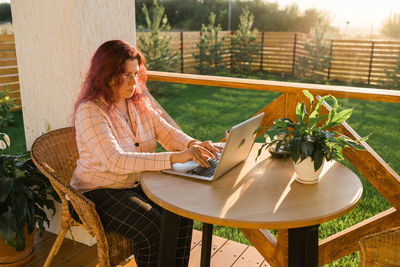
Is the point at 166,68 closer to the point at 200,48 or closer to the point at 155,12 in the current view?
the point at 155,12

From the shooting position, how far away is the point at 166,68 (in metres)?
8.77

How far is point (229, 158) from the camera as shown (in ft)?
4.90

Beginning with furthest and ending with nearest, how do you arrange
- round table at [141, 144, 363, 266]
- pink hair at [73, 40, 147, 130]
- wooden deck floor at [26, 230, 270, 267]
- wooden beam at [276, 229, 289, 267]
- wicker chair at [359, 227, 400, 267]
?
wooden deck floor at [26, 230, 270, 267], wooden beam at [276, 229, 289, 267], pink hair at [73, 40, 147, 130], round table at [141, 144, 363, 266], wicker chair at [359, 227, 400, 267]

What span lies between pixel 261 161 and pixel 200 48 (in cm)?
911

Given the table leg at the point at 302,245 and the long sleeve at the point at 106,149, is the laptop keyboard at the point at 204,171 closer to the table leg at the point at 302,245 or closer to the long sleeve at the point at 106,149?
the long sleeve at the point at 106,149

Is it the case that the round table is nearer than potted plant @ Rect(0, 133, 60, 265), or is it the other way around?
the round table

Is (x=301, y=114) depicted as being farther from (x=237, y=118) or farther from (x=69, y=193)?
(x=237, y=118)

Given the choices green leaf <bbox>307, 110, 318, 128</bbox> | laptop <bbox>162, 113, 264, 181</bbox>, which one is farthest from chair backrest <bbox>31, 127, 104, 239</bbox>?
green leaf <bbox>307, 110, 318, 128</bbox>

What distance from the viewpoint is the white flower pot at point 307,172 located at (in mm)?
1426

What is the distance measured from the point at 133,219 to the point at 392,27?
37.9 feet

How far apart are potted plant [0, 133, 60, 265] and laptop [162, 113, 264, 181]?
93 cm

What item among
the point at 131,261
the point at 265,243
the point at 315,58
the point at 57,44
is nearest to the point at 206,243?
the point at 265,243

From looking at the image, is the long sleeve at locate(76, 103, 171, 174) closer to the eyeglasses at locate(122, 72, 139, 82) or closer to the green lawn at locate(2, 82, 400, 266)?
the eyeglasses at locate(122, 72, 139, 82)

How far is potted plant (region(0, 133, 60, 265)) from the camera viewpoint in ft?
6.58
